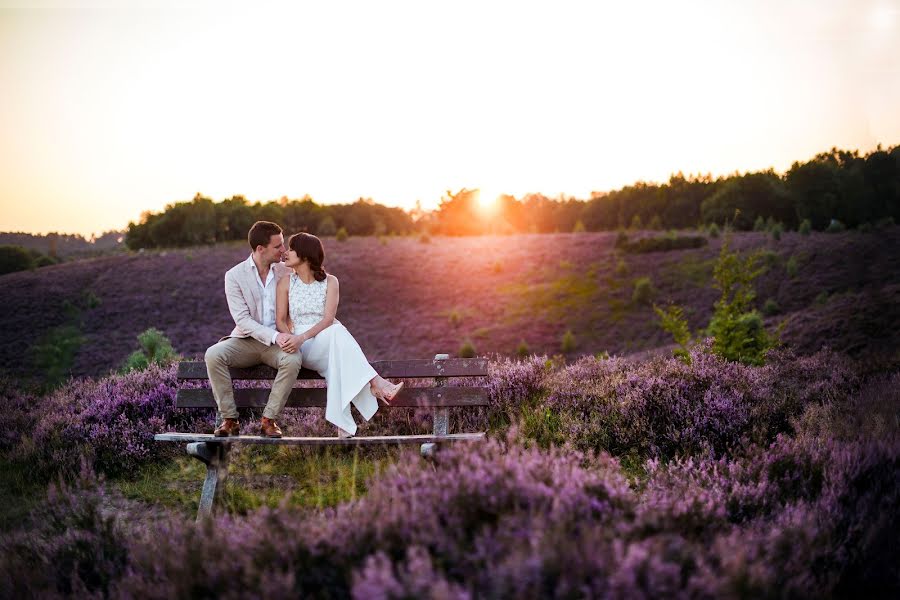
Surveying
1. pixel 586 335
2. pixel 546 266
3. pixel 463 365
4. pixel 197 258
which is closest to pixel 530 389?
pixel 463 365

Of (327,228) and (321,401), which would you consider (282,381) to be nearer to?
(321,401)

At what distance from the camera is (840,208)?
103 ft

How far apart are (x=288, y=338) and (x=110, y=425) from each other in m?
3.05

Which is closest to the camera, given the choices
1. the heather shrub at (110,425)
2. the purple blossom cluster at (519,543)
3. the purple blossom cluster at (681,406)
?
the purple blossom cluster at (519,543)

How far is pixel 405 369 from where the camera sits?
17.7 feet

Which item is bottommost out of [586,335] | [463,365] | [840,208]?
[586,335]

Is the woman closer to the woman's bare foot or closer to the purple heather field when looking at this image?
the woman's bare foot

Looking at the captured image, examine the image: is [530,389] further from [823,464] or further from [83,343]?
[83,343]

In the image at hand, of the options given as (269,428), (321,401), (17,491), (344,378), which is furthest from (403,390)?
(17,491)

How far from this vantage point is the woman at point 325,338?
5332mm

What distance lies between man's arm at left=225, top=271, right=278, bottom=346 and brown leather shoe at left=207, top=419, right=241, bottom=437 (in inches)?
27.6

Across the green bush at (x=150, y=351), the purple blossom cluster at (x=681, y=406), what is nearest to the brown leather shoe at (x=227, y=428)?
the purple blossom cluster at (x=681, y=406)

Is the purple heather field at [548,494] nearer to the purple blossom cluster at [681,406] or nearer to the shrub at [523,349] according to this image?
the purple blossom cluster at [681,406]

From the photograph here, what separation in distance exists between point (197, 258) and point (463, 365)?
28.3 meters
